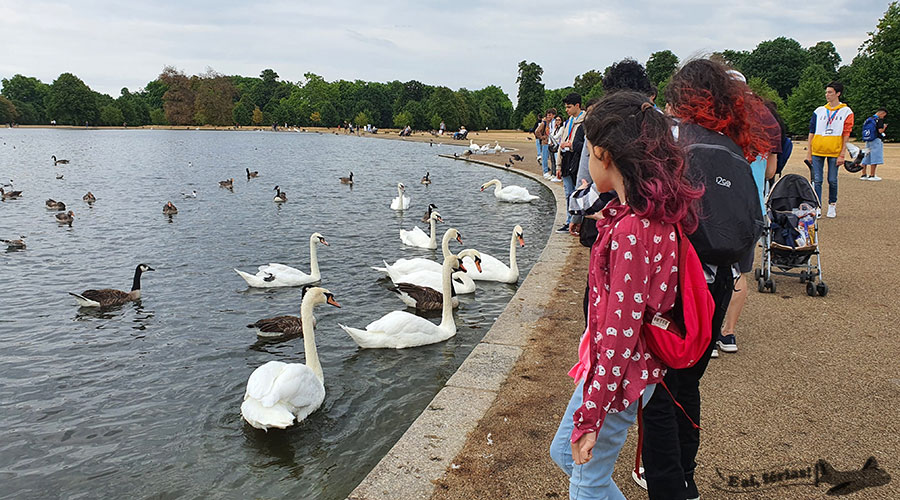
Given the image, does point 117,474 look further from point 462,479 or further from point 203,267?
point 203,267

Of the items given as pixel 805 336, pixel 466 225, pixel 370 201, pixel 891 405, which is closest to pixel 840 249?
pixel 805 336

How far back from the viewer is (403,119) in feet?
358

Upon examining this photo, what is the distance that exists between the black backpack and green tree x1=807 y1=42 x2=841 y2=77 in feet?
307

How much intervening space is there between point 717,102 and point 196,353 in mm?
6026

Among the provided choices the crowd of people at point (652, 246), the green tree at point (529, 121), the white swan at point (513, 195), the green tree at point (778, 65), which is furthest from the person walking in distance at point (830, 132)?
the green tree at point (778, 65)

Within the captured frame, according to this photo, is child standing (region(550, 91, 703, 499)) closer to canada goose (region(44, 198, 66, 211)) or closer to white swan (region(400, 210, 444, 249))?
white swan (region(400, 210, 444, 249))

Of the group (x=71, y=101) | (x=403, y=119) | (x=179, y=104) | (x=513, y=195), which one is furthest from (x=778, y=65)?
(x=71, y=101)

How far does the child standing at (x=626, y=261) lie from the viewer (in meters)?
2.26

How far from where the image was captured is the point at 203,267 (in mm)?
10945

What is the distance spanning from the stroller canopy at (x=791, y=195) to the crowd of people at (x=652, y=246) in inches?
179

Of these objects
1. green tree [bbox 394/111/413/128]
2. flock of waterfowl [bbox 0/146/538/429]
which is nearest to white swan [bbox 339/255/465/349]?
flock of waterfowl [bbox 0/146/538/429]

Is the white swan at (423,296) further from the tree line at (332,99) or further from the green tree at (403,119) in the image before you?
the green tree at (403,119)

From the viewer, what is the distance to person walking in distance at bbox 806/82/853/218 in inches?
400

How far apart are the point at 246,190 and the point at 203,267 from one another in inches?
516
